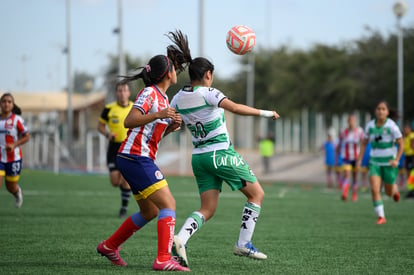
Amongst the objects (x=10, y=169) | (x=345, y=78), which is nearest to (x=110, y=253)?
(x=10, y=169)

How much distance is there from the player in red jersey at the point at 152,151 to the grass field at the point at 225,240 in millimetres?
442

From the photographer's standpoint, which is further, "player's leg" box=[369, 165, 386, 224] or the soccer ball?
"player's leg" box=[369, 165, 386, 224]

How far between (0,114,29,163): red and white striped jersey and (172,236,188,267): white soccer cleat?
6.69m

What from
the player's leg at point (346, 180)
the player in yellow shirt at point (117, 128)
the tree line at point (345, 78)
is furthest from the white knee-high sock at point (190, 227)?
the tree line at point (345, 78)

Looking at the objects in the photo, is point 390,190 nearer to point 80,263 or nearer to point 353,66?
point 80,263

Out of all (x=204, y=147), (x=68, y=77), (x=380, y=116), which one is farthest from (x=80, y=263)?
(x=68, y=77)

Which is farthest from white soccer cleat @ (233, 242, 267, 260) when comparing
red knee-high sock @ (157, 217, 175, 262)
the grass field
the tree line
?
the tree line

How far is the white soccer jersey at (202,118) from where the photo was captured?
7812 mm

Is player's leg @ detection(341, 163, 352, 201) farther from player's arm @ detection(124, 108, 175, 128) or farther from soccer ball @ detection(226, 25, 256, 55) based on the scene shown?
player's arm @ detection(124, 108, 175, 128)

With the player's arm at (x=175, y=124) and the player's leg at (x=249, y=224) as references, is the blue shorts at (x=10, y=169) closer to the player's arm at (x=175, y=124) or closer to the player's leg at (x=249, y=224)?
the player's arm at (x=175, y=124)

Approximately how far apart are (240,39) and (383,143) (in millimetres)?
6240

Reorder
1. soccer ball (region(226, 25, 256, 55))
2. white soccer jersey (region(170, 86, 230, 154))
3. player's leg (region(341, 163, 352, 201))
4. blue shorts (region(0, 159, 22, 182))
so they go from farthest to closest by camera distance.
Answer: player's leg (region(341, 163, 352, 201)) < blue shorts (region(0, 159, 22, 182)) < soccer ball (region(226, 25, 256, 55)) < white soccer jersey (region(170, 86, 230, 154))

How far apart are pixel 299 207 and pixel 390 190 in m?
3.82

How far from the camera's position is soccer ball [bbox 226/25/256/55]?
859cm
